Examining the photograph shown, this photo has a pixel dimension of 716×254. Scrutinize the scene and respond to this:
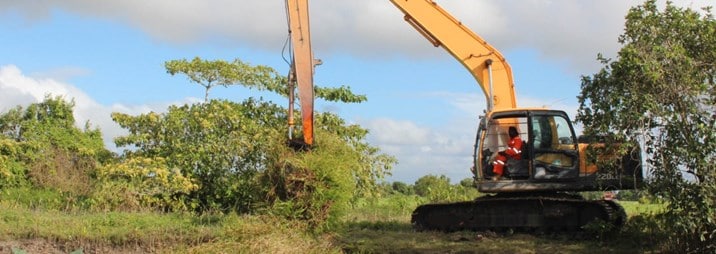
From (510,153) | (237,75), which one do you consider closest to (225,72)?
(237,75)

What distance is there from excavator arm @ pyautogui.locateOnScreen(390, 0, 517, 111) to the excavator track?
5.84 ft

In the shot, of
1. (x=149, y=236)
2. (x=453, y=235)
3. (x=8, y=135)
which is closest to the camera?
(x=149, y=236)

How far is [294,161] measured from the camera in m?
10.1

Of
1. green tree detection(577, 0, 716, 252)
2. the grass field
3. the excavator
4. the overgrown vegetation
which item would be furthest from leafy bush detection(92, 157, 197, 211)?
green tree detection(577, 0, 716, 252)

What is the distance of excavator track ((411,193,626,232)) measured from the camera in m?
12.1

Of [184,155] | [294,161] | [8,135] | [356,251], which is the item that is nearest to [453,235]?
[356,251]

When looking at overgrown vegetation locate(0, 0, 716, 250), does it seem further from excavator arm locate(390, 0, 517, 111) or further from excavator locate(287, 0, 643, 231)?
excavator arm locate(390, 0, 517, 111)

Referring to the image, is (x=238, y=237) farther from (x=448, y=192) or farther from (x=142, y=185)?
(x=448, y=192)

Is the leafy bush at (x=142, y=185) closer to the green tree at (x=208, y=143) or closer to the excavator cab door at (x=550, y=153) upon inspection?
the green tree at (x=208, y=143)

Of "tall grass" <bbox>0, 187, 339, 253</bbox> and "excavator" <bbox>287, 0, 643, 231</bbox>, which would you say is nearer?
"tall grass" <bbox>0, 187, 339, 253</bbox>

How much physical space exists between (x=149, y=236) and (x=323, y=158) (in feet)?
10.8

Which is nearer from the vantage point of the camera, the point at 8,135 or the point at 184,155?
the point at 184,155

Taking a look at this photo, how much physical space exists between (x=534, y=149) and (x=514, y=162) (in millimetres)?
373

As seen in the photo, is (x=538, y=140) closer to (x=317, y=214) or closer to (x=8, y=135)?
(x=317, y=214)
